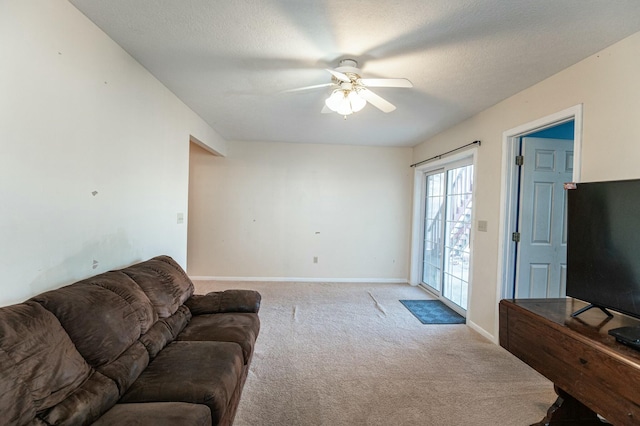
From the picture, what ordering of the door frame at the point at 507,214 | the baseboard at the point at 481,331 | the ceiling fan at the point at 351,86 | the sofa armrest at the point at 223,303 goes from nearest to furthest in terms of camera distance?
the ceiling fan at the point at 351,86, the sofa armrest at the point at 223,303, the door frame at the point at 507,214, the baseboard at the point at 481,331

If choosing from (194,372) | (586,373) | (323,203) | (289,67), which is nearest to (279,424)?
(194,372)

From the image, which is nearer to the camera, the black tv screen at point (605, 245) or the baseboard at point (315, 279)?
the black tv screen at point (605, 245)

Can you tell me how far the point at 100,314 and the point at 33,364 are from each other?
378mm

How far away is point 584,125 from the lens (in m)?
2.04

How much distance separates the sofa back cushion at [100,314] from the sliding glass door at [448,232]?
3.38 m

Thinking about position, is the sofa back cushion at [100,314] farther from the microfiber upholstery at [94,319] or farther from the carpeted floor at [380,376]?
the carpeted floor at [380,376]

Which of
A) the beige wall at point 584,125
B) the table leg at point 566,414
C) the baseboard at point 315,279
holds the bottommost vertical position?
the baseboard at point 315,279

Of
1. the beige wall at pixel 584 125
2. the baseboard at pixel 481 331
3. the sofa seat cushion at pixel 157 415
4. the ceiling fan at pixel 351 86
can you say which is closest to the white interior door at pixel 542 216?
the beige wall at pixel 584 125

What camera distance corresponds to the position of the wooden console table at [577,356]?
116 cm

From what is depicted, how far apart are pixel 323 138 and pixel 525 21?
3273mm

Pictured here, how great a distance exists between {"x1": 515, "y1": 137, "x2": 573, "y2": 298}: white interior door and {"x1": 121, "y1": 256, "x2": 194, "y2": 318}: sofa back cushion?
10.2 feet

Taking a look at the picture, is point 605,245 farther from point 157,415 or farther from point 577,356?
point 157,415

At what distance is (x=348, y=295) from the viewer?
175 inches

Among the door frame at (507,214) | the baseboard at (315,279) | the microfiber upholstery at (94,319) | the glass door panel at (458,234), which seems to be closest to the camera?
the microfiber upholstery at (94,319)
